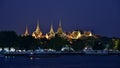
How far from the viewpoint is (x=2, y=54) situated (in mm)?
116250

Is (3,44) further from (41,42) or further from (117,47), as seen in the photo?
(117,47)

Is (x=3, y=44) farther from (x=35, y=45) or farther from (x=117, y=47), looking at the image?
(x=117, y=47)

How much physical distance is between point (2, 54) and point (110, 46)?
64.1 m

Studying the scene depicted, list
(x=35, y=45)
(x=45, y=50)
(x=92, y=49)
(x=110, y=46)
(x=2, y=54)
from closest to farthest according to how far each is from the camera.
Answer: (x=2, y=54), (x=35, y=45), (x=45, y=50), (x=92, y=49), (x=110, y=46)

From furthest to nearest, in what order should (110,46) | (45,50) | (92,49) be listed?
(110,46)
(92,49)
(45,50)

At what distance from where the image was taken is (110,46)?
174m

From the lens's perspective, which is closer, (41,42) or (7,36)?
(7,36)

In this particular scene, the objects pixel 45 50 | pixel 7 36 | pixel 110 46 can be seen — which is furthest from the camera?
pixel 110 46

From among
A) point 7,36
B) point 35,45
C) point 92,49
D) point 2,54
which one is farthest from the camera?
point 92,49

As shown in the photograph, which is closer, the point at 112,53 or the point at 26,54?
the point at 26,54

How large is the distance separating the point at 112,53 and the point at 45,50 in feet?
72.7

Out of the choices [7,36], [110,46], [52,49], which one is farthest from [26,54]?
[110,46]

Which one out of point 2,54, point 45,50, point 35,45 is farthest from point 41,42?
point 2,54

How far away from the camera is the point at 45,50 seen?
14425 centimetres
